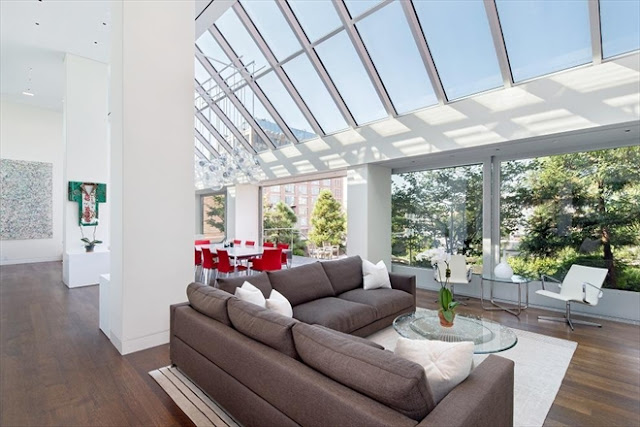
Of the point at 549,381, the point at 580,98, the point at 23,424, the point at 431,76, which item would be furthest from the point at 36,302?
the point at 580,98

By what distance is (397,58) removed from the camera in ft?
17.8

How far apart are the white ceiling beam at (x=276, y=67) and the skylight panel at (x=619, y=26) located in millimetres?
4980

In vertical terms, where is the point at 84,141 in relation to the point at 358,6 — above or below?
below

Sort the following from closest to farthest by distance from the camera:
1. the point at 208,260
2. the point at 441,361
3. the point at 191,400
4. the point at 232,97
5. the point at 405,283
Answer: the point at 441,361 → the point at 191,400 → the point at 405,283 → the point at 208,260 → the point at 232,97

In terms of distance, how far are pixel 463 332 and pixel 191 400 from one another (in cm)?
240

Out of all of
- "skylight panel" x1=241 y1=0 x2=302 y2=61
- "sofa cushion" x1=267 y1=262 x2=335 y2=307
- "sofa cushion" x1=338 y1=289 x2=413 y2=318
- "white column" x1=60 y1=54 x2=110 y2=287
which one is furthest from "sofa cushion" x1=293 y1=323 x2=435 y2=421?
"white column" x1=60 y1=54 x2=110 y2=287

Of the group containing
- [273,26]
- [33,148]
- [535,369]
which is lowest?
[535,369]

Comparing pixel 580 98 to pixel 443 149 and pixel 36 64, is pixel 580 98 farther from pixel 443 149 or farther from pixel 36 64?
pixel 36 64

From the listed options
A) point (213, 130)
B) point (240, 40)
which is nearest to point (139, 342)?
point (240, 40)

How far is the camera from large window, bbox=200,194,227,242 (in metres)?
12.2

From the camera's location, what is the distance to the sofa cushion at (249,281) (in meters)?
3.23

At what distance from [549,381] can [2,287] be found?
8.84 metres

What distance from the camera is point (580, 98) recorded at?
4297 millimetres

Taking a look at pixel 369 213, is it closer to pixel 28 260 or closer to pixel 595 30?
pixel 595 30
